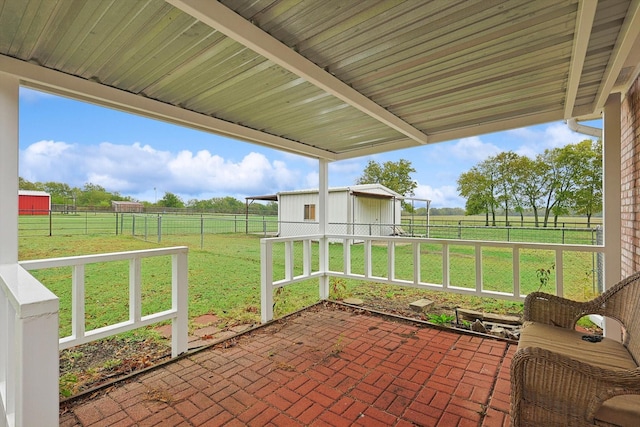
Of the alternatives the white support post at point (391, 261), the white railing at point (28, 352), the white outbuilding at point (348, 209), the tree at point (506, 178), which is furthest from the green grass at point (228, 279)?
the white outbuilding at point (348, 209)

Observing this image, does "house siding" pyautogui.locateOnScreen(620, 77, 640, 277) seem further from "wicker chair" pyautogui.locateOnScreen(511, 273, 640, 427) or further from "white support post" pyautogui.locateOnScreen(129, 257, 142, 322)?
"white support post" pyautogui.locateOnScreen(129, 257, 142, 322)

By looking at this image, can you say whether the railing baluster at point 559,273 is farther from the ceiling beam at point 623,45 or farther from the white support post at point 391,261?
the white support post at point 391,261

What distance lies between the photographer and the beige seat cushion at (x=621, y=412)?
118cm

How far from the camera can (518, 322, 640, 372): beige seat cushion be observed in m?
1.58

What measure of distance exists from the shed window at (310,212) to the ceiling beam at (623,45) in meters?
8.62

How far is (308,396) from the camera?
2.14 m

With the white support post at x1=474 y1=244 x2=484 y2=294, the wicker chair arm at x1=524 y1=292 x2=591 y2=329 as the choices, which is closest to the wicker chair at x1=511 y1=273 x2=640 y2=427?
the wicker chair arm at x1=524 y1=292 x2=591 y2=329

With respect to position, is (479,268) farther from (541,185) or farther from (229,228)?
(229,228)

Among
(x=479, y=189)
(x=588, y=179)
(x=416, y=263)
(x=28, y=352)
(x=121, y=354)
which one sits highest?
(x=588, y=179)

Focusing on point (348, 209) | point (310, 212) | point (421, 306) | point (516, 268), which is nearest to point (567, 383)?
point (516, 268)

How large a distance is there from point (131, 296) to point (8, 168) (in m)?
1.20

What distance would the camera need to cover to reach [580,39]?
5.25ft

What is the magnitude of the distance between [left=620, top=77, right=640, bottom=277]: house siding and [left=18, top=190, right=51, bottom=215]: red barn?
4.87 m

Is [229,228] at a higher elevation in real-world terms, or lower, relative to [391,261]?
higher
